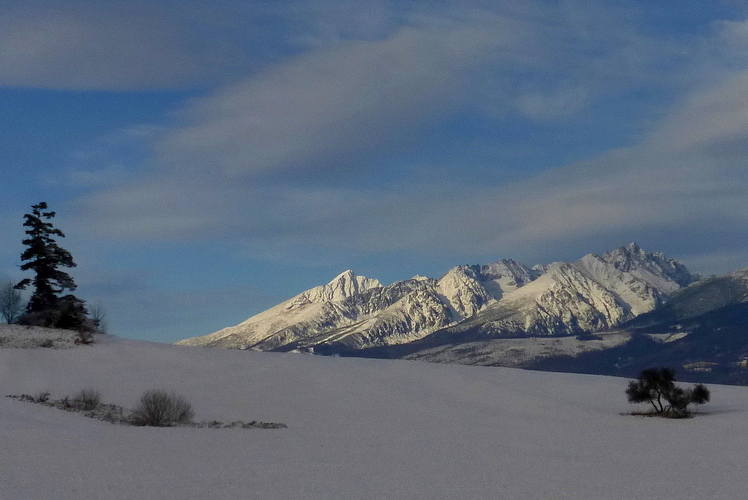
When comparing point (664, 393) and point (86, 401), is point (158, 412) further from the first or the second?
point (664, 393)

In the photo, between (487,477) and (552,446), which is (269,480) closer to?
(487,477)

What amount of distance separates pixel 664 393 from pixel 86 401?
1332 inches

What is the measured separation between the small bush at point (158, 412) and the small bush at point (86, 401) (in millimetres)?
3215

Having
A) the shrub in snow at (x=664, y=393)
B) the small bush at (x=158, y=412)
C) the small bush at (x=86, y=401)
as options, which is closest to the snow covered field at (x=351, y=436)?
the shrub in snow at (x=664, y=393)

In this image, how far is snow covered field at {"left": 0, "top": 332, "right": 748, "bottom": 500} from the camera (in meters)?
24.8

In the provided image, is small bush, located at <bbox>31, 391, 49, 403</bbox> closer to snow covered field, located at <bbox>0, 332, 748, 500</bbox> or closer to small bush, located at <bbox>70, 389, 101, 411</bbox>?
small bush, located at <bbox>70, 389, 101, 411</bbox>

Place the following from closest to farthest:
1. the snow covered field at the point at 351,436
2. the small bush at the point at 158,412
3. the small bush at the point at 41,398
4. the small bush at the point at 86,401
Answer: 1. the snow covered field at the point at 351,436
2. the small bush at the point at 158,412
3. the small bush at the point at 86,401
4. the small bush at the point at 41,398

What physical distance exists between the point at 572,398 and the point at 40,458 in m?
36.8

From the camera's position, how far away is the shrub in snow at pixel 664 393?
49.1m

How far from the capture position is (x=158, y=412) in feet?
132

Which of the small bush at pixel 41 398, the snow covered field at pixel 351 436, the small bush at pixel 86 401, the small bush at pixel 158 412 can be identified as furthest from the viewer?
the small bush at pixel 41 398

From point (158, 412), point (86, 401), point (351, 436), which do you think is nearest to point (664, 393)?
point (351, 436)

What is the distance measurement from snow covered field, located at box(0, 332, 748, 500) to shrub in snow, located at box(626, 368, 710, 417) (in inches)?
63.7

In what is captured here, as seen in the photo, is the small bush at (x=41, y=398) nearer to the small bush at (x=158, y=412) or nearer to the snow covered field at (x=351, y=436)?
the snow covered field at (x=351, y=436)
